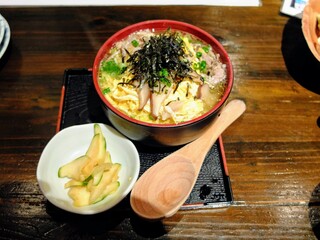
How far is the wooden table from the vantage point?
4.57 feet

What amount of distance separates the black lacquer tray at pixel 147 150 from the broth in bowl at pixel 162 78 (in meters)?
0.18

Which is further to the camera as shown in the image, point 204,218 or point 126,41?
point 126,41

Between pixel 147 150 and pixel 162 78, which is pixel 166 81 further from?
pixel 147 150

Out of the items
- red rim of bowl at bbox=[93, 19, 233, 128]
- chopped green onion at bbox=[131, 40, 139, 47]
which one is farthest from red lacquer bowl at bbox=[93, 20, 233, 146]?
chopped green onion at bbox=[131, 40, 139, 47]

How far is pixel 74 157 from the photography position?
1.53 metres

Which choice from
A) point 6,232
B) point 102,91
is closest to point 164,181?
point 102,91

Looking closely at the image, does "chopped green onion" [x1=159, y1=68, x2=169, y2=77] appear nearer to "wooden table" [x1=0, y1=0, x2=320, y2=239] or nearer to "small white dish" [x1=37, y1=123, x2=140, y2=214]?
"small white dish" [x1=37, y1=123, x2=140, y2=214]

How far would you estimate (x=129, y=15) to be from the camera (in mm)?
2195

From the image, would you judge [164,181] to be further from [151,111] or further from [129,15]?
[129,15]

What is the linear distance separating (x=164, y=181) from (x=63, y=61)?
978mm

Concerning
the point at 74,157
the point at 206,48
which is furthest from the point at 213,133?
the point at 74,157

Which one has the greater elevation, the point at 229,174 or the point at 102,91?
the point at 102,91

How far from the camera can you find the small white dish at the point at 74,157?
4.33 feet

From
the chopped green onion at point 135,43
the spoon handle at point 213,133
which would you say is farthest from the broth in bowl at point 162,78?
the spoon handle at point 213,133
